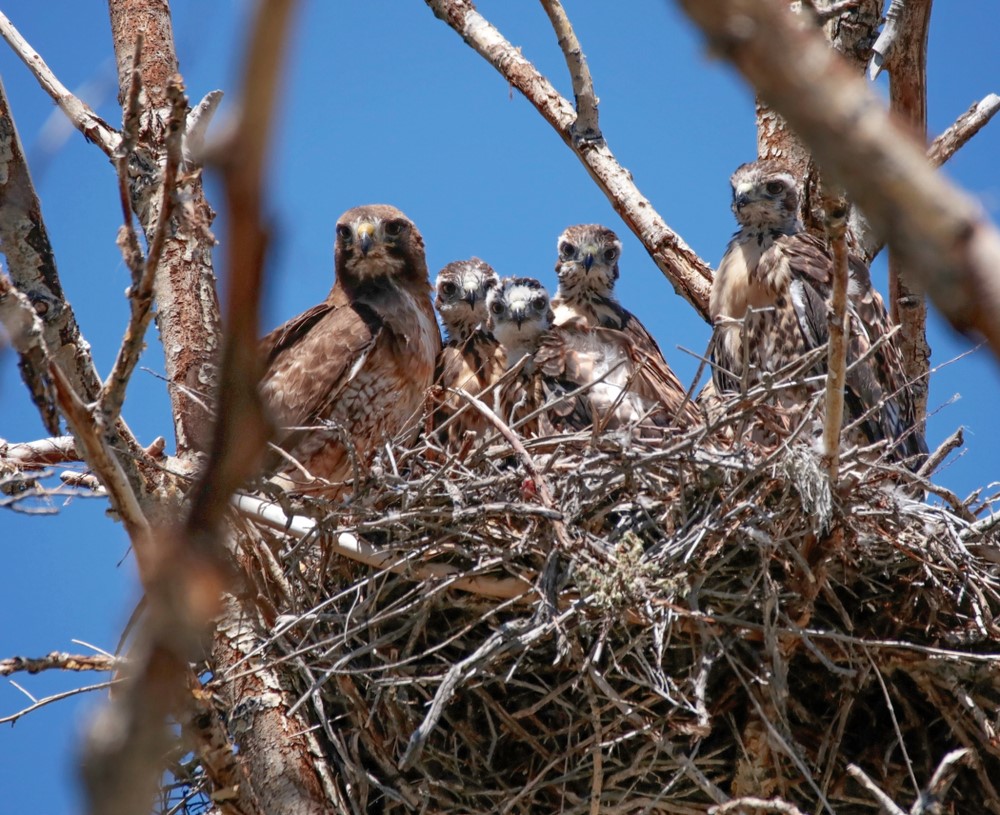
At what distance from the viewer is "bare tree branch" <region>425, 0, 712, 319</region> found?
20.6ft

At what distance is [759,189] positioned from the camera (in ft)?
19.6

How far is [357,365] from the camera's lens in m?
6.03

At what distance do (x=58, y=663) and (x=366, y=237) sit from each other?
334 centimetres

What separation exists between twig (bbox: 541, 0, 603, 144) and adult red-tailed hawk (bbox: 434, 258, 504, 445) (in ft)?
2.92

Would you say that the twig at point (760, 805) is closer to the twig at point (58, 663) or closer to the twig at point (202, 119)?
the twig at point (58, 663)

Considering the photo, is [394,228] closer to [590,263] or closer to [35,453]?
[590,263]

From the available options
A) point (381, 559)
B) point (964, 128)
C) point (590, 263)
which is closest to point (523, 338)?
point (590, 263)

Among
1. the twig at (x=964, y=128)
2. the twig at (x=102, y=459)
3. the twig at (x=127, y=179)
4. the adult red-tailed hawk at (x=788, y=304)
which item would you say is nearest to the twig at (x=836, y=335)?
the twig at (x=127, y=179)

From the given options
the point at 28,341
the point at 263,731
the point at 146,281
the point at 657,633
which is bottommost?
the point at 657,633

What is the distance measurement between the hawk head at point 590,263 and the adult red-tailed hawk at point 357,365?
0.73m

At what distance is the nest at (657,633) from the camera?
401 cm

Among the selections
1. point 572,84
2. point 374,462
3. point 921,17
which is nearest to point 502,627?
point 374,462

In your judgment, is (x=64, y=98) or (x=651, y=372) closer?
(x=64, y=98)

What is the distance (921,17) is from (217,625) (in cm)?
444
